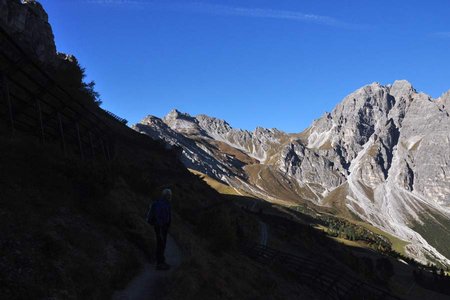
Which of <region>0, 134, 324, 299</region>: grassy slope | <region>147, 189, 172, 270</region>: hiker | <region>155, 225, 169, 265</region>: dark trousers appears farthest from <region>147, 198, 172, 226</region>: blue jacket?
<region>0, 134, 324, 299</region>: grassy slope

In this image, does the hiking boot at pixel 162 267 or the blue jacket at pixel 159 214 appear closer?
the hiking boot at pixel 162 267

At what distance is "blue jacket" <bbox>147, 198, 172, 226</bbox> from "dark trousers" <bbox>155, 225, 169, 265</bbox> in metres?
0.17

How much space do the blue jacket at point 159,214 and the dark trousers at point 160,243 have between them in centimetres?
17

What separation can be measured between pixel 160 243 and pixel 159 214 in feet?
3.36

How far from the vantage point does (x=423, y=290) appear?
2479 inches

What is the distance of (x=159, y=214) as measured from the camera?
1443 cm

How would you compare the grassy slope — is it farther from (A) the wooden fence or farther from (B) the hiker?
(A) the wooden fence

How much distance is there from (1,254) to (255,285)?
1219cm

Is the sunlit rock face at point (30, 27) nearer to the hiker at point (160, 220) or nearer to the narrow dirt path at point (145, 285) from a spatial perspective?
the hiker at point (160, 220)

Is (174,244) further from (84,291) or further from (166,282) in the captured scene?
(84,291)

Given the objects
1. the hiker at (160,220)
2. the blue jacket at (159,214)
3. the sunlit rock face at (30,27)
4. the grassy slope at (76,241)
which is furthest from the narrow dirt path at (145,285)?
the sunlit rock face at (30,27)

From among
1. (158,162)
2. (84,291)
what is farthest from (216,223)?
(158,162)

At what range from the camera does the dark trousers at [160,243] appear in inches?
545

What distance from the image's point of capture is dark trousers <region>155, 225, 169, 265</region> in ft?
45.4
